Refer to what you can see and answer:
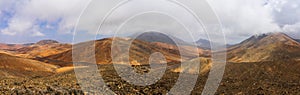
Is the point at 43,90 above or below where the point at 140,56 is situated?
below

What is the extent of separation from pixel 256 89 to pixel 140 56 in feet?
357

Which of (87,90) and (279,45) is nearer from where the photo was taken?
(87,90)

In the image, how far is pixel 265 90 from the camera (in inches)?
1296

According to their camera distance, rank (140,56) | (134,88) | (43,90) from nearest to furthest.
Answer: (43,90) < (134,88) < (140,56)

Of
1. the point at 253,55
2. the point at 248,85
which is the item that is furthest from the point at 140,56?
the point at 248,85

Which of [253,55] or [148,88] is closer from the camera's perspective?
[148,88]

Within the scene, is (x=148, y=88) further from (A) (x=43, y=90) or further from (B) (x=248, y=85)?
(B) (x=248, y=85)

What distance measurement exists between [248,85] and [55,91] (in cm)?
2421

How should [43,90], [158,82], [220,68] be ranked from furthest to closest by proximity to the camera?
[220,68] → [158,82] → [43,90]

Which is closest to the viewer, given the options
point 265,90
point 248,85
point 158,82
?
point 158,82

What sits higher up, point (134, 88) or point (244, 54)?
point (244, 54)

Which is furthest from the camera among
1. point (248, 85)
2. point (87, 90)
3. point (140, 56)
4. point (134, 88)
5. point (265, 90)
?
point (140, 56)

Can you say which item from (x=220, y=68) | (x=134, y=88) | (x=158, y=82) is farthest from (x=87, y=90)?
(x=220, y=68)

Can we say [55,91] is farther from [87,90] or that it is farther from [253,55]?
[253,55]
